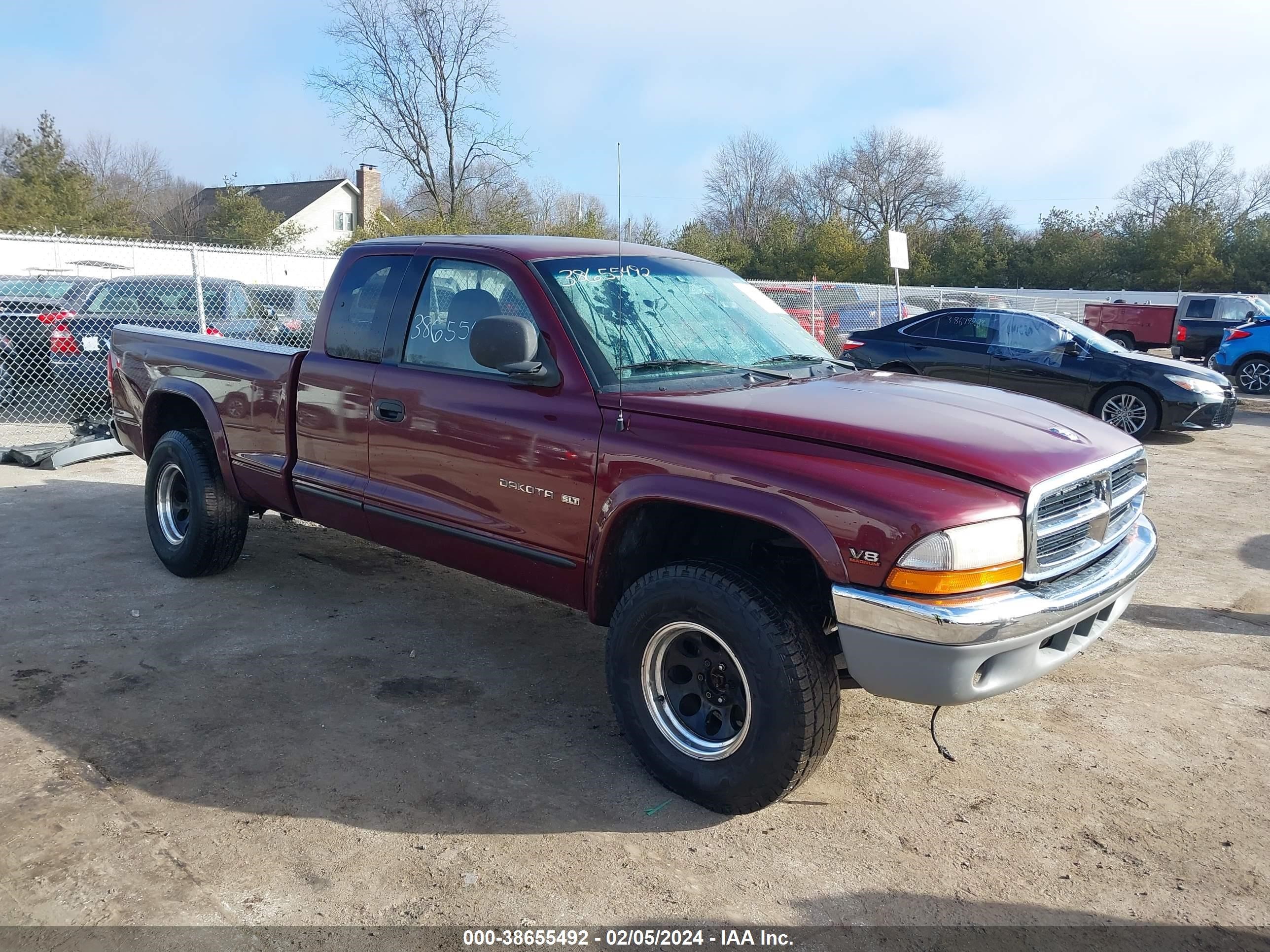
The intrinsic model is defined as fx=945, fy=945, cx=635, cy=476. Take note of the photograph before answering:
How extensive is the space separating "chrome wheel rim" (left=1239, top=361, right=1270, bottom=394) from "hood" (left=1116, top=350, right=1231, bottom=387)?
6.15 metres

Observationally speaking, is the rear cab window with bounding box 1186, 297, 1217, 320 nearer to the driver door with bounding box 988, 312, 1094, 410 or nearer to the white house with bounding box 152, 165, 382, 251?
the driver door with bounding box 988, 312, 1094, 410

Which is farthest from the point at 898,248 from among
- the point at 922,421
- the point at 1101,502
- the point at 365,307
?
the point at 922,421

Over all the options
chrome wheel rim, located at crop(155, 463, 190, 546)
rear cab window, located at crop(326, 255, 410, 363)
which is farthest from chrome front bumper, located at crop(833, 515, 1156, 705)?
chrome wheel rim, located at crop(155, 463, 190, 546)

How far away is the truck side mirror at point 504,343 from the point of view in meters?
3.39

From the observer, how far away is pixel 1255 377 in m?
16.1

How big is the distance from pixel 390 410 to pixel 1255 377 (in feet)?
54.9

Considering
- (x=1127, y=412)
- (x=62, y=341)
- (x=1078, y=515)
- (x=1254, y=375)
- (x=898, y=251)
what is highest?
(x=898, y=251)

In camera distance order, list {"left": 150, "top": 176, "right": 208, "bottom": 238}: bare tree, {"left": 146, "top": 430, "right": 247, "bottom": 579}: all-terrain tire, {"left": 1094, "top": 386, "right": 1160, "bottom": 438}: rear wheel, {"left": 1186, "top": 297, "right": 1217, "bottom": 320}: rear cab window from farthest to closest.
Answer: {"left": 150, "top": 176, "right": 208, "bottom": 238}: bare tree
{"left": 1186, "top": 297, "right": 1217, "bottom": 320}: rear cab window
{"left": 1094, "top": 386, "right": 1160, "bottom": 438}: rear wheel
{"left": 146, "top": 430, "right": 247, "bottom": 579}: all-terrain tire

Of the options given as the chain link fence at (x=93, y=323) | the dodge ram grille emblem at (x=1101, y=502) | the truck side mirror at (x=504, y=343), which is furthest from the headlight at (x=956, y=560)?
the chain link fence at (x=93, y=323)

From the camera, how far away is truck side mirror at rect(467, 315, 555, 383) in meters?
3.39

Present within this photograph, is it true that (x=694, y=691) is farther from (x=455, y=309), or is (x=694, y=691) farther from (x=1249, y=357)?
(x=1249, y=357)

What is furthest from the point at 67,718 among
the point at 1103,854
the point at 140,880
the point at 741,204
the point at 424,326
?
the point at 741,204

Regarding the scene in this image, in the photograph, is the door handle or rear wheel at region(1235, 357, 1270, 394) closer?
the door handle

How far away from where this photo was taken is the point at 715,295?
4.21 metres
